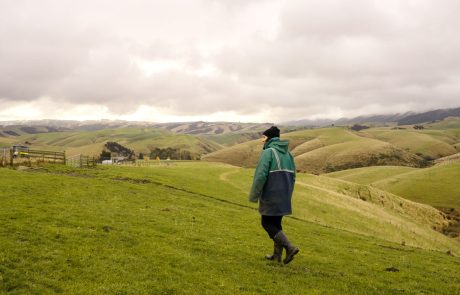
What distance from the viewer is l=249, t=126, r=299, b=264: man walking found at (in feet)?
47.1

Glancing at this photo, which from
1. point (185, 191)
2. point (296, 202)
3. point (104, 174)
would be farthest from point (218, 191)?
point (104, 174)

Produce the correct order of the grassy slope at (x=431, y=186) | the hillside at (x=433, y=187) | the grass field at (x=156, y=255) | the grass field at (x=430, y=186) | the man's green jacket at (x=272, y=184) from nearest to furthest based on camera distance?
the grass field at (x=156, y=255)
the man's green jacket at (x=272, y=184)
the hillside at (x=433, y=187)
the grass field at (x=430, y=186)
the grassy slope at (x=431, y=186)

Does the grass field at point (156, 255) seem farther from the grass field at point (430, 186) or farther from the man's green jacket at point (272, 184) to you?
the grass field at point (430, 186)

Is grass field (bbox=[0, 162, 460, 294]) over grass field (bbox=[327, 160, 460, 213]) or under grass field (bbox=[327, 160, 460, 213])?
over

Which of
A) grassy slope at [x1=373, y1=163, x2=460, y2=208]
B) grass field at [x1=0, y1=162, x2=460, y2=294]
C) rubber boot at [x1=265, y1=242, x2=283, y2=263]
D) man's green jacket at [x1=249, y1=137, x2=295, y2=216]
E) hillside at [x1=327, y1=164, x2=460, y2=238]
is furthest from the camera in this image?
grassy slope at [x1=373, y1=163, x2=460, y2=208]

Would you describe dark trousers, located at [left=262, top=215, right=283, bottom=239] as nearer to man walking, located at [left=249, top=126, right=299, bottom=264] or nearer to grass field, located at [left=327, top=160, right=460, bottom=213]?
man walking, located at [left=249, top=126, right=299, bottom=264]

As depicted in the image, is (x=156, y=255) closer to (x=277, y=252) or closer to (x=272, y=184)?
(x=277, y=252)

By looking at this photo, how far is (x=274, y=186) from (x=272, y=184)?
106 millimetres

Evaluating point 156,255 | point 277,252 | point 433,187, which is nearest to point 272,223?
point 277,252

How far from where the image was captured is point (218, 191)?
5034cm

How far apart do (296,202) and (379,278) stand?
35.7 meters

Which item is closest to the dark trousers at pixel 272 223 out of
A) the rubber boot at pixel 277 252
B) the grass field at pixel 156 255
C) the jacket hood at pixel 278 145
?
the rubber boot at pixel 277 252

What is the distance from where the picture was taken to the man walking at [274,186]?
47.1ft

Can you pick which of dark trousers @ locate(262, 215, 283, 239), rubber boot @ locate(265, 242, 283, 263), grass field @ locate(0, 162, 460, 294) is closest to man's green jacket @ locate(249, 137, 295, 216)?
dark trousers @ locate(262, 215, 283, 239)
